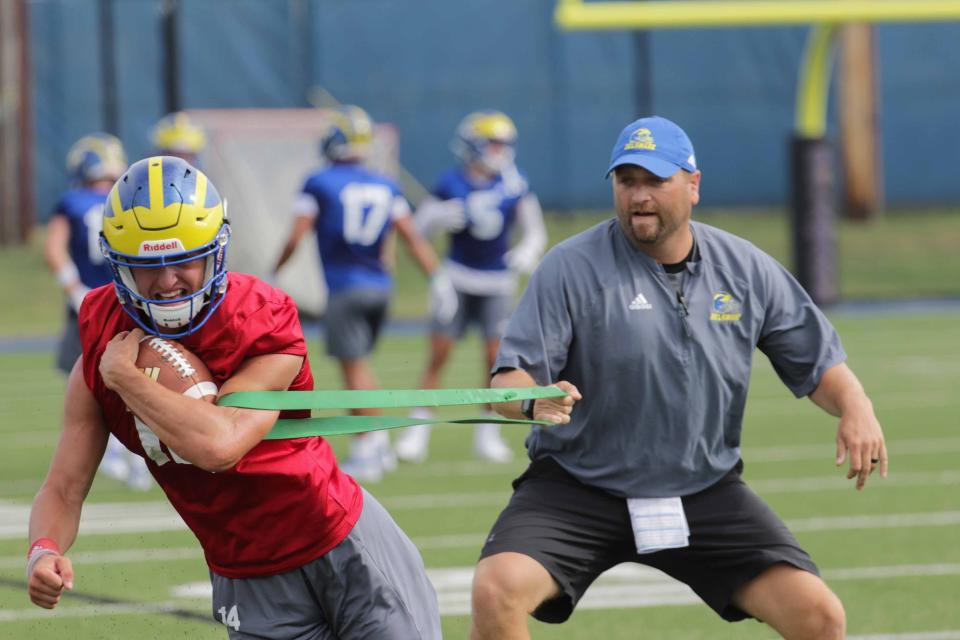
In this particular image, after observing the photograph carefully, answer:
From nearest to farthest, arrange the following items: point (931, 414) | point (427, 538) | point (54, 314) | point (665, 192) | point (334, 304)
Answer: point (665, 192), point (427, 538), point (334, 304), point (931, 414), point (54, 314)

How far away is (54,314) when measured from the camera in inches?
811

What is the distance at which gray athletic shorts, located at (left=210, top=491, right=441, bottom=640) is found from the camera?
403cm

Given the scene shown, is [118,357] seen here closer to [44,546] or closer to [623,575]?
[44,546]

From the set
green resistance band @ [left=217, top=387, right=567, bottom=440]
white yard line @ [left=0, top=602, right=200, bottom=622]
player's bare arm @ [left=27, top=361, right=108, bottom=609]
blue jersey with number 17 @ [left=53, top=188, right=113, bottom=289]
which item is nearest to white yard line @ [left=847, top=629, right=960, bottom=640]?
green resistance band @ [left=217, top=387, right=567, bottom=440]

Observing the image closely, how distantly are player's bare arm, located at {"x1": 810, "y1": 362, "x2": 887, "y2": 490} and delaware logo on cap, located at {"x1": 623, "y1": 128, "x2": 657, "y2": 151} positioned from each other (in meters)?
0.83

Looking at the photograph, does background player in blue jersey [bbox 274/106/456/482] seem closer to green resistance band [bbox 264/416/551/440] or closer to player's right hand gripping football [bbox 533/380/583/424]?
player's right hand gripping football [bbox 533/380/583/424]

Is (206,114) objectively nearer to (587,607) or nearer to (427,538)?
(427,538)

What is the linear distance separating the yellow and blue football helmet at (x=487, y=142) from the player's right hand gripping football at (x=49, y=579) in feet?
24.4

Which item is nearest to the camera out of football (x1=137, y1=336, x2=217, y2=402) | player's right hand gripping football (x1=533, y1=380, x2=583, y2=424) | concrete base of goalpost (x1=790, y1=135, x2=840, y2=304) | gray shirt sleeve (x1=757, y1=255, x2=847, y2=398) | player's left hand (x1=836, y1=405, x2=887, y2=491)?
football (x1=137, y1=336, x2=217, y2=402)

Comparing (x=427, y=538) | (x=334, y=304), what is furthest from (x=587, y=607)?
(x=334, y=304)

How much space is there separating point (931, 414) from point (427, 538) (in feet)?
17.1

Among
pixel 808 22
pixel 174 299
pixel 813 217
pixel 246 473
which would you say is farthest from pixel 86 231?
pixel 813 217

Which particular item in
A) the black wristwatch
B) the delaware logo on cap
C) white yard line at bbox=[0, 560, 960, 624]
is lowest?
white yard line at bbox=[0, 560, 960, 624]

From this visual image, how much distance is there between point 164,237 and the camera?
372 cm
